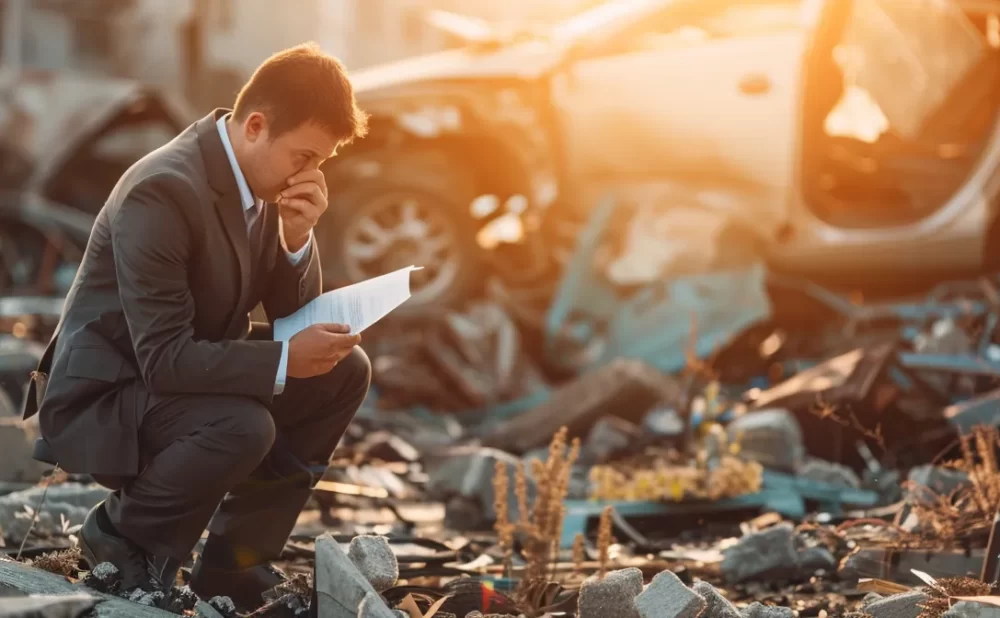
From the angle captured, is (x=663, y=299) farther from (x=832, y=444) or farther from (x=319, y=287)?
(x=319, y=287)

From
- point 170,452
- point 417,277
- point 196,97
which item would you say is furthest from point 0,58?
point 170,452

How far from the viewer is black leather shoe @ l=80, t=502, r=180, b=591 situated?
9.86 feet

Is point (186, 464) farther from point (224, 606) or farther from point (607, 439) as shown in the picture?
point (607, 439)

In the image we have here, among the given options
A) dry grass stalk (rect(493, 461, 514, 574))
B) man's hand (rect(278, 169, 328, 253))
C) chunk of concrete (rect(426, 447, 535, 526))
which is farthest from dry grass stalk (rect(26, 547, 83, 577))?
chunk of concrete (rect(426, 447, 535, 526))

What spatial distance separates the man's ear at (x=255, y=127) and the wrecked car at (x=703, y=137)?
4026mm

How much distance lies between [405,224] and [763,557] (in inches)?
146

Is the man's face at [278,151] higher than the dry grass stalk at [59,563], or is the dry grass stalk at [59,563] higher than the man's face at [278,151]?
the man's face at [278,151]

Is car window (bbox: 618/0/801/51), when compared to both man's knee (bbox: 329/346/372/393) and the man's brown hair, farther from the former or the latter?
the man's brown hair

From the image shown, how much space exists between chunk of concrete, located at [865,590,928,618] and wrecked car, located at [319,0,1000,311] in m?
3.68

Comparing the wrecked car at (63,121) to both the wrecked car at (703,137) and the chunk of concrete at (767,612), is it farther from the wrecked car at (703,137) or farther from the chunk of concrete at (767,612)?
the chunk of concrete at (767,612)

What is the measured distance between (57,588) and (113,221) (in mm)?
816

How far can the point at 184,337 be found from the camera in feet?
9.75

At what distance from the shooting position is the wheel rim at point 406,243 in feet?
23.5

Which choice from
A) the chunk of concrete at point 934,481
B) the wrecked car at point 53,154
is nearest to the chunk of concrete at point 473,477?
the chunk of concrete at point 934,481
